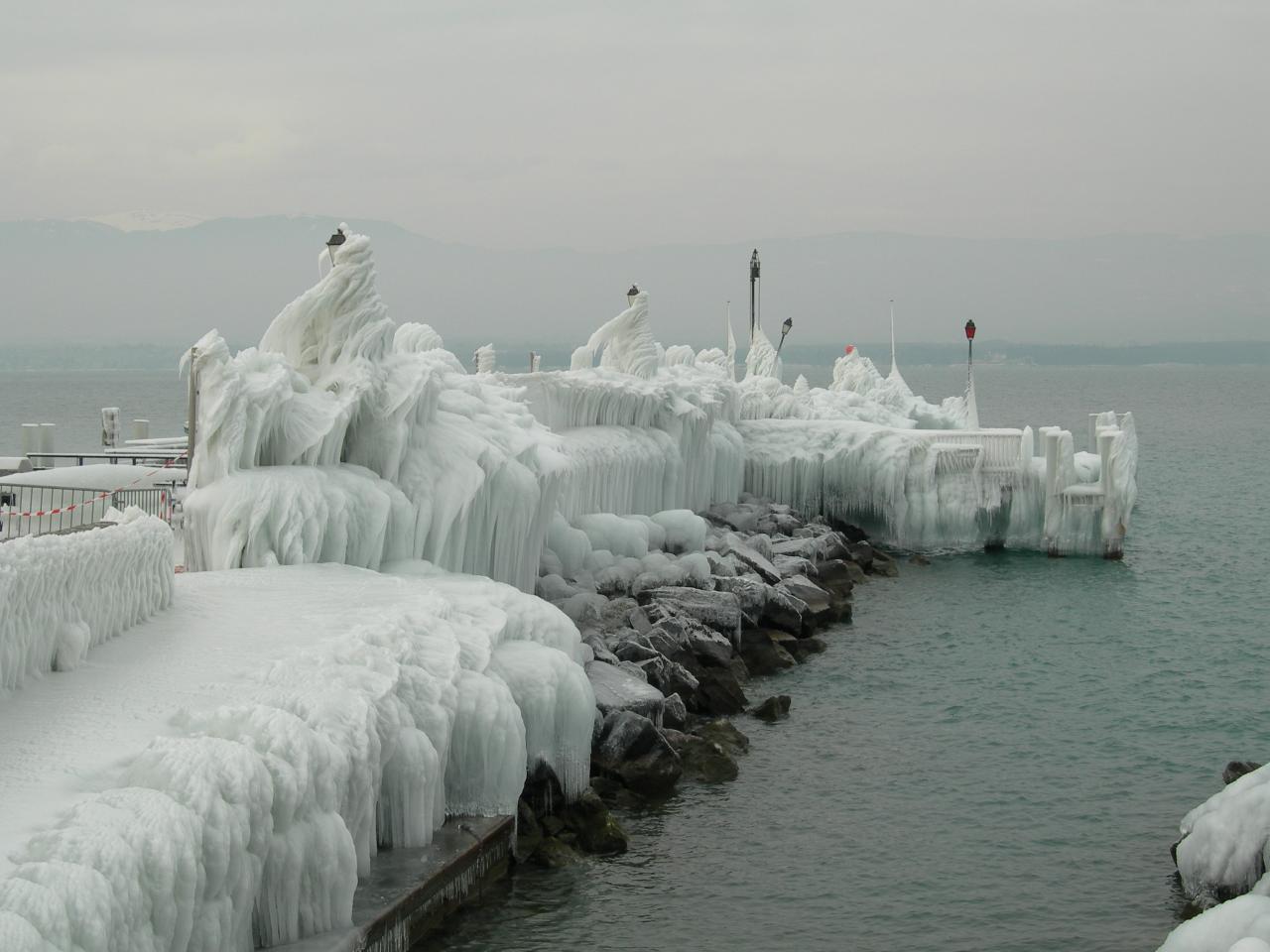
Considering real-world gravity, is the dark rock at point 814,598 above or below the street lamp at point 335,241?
below

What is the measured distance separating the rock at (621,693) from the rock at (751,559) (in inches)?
420

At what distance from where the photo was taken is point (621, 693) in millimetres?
18328

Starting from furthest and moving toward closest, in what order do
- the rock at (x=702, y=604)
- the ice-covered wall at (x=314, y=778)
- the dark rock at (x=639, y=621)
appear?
1. the rock at (x=702, y=604)
2. the dark rock at (x=639, y=621)
3. the ice-covered wall at (x=314, y=778)

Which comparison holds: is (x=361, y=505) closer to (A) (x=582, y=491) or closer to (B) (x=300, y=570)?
(B) (x=300, y=570)

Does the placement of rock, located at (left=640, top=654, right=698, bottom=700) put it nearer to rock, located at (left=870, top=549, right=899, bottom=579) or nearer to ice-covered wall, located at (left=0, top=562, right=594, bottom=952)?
ice-covered wall, located at (left=0, top=562, right=594, bottom=952)

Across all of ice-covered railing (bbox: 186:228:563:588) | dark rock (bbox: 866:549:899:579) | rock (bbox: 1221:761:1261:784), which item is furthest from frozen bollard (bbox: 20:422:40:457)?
rock (bbox: 1221:761:1261:784)

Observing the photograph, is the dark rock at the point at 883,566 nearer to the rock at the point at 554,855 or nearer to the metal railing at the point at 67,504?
the metal railing at the point at 67,504

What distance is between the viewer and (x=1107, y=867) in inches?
632

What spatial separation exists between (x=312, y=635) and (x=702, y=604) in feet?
41.4

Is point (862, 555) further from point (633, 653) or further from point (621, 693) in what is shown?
point (621, 693)

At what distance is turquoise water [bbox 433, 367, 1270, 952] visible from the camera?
14.4 metres

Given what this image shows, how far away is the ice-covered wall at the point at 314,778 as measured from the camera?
7.98 metres

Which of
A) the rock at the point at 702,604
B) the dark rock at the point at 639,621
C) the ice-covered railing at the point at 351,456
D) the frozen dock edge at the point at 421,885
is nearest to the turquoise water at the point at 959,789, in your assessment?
the frozen dock edge at the point at 421,885

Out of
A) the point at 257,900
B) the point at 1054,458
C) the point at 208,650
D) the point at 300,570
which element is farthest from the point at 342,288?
the point at 1054,458
